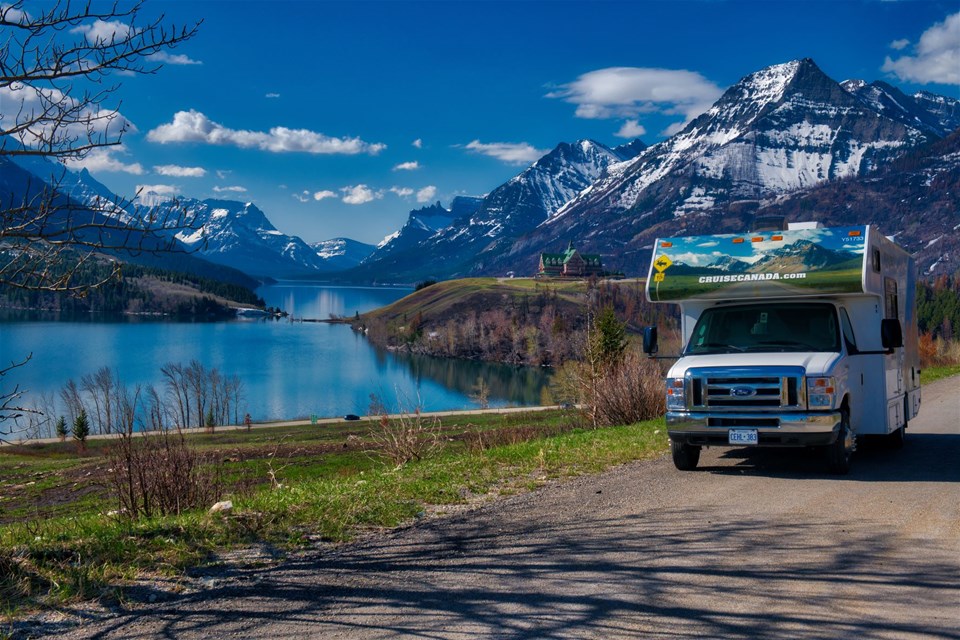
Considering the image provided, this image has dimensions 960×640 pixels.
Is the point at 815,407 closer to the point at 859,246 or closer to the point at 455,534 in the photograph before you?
the point at 859,246

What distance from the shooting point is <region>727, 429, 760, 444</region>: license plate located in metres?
10.4

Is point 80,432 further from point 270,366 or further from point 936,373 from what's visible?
point 270,366

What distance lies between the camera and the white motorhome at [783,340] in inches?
408

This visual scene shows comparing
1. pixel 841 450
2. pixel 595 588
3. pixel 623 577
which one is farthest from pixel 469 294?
pixel 595 588

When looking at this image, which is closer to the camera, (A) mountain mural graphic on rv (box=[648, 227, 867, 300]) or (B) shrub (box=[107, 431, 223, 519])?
(B) shrub (box=[107, 431, 223, 519])

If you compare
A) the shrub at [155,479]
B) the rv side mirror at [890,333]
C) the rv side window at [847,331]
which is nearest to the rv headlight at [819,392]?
the rv side window at [847,331]

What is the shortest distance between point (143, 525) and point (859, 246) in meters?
9.57

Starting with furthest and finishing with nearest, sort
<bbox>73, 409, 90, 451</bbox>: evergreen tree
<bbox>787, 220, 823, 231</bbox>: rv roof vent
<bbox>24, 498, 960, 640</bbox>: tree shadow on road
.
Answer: <bbox>73, 409, 90, 451</bbox>: evergreen tree → <bbox>787, 220, 823, 231</bbox>: rv roof vent → <bbox>24, 498, 960, 640</bbox>: tree shadow on road

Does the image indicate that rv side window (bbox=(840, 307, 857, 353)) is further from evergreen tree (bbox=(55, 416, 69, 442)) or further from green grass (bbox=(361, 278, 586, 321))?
green grass (bbox=(361, 278, 586, 321))

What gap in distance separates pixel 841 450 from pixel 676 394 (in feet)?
7.26

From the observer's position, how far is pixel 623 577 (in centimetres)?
627

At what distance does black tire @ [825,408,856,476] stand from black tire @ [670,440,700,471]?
172cm

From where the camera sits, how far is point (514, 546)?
24.1ft

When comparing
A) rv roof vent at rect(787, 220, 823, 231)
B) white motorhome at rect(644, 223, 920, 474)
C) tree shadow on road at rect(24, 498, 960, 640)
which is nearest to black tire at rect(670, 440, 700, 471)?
white motorhome at rect(644, 223, 920, 474)
